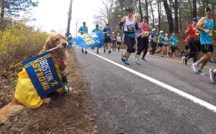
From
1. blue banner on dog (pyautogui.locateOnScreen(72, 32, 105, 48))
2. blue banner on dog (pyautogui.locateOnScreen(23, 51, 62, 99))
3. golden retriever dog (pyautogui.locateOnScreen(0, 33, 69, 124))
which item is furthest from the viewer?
blue banner on dog (pyautogui.locateOnScreen(72, 32, 105, 48))

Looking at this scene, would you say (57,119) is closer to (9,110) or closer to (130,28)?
(9,110)

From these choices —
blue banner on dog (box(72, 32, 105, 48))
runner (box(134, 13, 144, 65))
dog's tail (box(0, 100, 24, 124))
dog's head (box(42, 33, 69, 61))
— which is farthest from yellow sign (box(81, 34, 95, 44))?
runner (box(134, 13, 144, 65))

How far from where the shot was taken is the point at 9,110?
2.95m

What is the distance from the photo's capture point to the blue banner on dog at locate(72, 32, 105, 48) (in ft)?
13.8

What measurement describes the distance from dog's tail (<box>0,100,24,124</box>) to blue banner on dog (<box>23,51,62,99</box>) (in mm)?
395

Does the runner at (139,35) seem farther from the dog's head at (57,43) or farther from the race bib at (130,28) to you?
the dog's head at (57,43)

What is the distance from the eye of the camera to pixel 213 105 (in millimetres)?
3229

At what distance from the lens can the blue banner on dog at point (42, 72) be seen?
3113 millimetres

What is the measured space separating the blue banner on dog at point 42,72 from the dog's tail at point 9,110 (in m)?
0.40

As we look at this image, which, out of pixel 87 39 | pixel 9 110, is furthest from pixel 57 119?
pixel 87 39

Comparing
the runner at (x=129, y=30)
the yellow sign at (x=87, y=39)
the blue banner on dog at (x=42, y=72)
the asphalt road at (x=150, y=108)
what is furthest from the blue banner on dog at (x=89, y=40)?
the runner at (x=129, y=30)

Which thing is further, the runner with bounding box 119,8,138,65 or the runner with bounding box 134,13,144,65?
the runner with bounding box 134,13,144,65

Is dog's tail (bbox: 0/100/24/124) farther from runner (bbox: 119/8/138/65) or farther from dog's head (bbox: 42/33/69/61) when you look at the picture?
runner (bbox: 119/8/138/65)

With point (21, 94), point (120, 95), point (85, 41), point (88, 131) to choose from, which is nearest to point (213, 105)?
point (120, 95)
